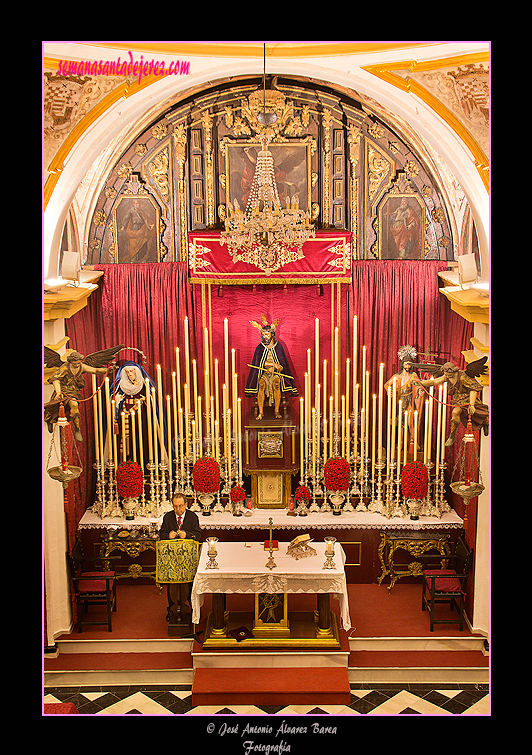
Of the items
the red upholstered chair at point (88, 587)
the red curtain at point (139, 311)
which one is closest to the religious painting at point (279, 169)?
the red curtain at point (139, 311)

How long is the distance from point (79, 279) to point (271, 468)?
150 inches

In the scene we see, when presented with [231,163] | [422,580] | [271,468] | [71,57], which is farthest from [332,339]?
[71,57]

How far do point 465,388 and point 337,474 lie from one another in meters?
2.99

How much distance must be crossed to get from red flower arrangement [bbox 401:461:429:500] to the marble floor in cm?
270

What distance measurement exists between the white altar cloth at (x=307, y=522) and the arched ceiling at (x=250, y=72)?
3891 mm

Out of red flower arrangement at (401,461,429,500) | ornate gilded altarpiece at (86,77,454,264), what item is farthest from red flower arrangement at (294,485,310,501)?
ornate gilded altarpiece at (86,77,454,264)

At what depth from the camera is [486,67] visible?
8375 mm

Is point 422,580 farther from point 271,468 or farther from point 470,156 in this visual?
point 470,156

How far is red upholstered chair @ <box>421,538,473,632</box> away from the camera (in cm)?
1061

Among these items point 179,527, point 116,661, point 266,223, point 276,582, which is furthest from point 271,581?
point 266,223

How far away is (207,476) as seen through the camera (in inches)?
473

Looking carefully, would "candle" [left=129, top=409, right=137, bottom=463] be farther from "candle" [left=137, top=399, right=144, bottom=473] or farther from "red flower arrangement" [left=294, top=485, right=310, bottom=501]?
"red flower arrangement" [left=294, top=485, right=310, bottom=501]

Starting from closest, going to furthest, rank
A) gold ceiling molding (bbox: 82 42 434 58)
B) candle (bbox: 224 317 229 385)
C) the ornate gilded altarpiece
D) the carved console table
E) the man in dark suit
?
gold ceiling molding (bbox: 82 42 434 58) < the man in dark suit < the carved console table < the ornate gilded altarpiece < candle (bbox: 224 317 229 385)

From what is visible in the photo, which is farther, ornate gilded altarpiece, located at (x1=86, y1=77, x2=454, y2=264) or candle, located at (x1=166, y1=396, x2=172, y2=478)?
candle, located at (x1=166, y1=396, x2=172, y2=478)
